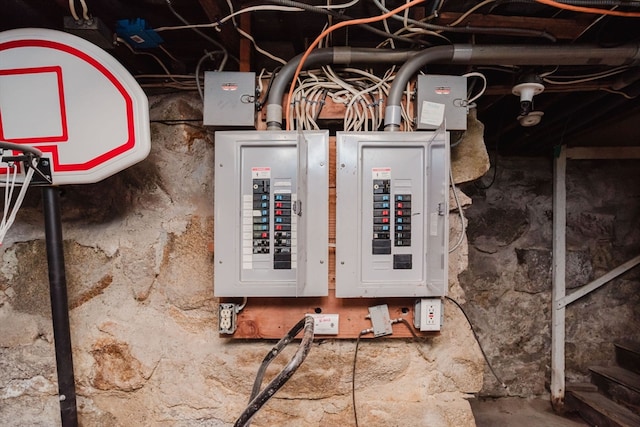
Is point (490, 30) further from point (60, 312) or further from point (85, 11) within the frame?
point (60, 312)

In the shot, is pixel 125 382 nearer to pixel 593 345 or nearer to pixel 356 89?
pixel 356 89

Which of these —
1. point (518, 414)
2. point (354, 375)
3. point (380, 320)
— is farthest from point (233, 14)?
point (518, 414)

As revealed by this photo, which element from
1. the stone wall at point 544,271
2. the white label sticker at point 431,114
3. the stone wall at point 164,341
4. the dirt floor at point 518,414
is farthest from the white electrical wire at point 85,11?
the dirt floor at point 518,414

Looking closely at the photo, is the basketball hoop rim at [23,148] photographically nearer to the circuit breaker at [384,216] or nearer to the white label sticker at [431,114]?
the circuit breaker at [384,216]

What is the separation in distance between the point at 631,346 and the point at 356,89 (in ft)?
8.50

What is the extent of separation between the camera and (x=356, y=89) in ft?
3.67

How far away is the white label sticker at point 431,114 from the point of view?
1.06 metres

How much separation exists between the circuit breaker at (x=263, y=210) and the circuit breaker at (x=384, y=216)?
80mm

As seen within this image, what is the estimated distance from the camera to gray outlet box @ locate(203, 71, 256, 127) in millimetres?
1037

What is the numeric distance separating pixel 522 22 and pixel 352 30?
508 mm

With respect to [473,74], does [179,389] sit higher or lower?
lower

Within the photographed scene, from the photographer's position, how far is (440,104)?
1.06 m

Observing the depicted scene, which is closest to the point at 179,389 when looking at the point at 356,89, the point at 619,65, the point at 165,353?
the point at 165,353

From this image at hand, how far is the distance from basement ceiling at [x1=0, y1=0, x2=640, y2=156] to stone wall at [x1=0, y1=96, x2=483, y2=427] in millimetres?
208
